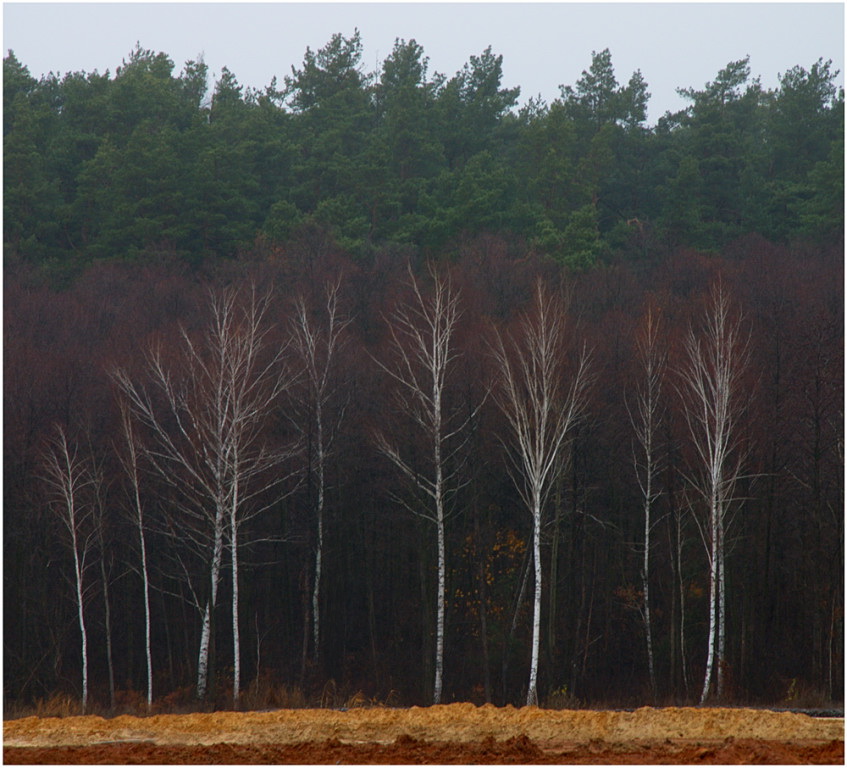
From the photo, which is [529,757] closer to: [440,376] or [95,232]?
[440,376]

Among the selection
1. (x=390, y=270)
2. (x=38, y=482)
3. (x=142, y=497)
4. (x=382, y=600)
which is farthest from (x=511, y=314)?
(x=38, y=482)

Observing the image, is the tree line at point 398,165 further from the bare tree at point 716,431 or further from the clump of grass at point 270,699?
the clump of grass at point 270,699

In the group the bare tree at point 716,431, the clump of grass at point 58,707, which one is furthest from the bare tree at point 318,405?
the bare tree at point 716,431

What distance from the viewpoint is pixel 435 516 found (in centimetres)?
2655

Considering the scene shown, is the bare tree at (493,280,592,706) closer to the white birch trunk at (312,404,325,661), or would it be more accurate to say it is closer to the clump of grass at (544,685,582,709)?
the clump of grass at (544,685,582,709)

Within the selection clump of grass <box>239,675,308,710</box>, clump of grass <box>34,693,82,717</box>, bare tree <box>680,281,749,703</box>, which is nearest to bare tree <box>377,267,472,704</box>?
clump of grass <box>239,675,308,710</box>

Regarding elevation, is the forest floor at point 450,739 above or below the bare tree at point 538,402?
below

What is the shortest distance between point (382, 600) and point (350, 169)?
22.3m

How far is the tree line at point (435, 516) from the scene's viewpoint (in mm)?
23281

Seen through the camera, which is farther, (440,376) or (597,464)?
(597,464)

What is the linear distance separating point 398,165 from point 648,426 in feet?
83.4

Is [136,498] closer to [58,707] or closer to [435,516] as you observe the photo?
[58,707]

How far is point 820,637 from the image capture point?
2297cm

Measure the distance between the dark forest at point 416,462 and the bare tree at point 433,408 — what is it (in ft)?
0.51
